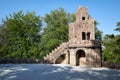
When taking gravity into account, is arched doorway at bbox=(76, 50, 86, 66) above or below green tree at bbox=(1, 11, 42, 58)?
below

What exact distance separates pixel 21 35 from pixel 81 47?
2088cm

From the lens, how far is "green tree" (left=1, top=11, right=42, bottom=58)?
1887 inches

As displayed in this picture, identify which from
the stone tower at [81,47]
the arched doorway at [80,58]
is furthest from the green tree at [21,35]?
the arched doorway at [80,58]

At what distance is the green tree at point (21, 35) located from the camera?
47922mm

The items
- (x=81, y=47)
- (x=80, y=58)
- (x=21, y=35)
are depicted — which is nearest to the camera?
(x=81, y=47)

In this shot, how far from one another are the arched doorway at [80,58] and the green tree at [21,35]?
52.4 ft

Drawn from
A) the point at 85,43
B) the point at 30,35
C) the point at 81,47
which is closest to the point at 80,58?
the point at 81,47

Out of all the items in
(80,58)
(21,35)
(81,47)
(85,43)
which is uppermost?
(21,35)

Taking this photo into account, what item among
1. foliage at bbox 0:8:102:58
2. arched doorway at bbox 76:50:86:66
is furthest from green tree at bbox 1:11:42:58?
arched doorway at bbox 76:50:86:66

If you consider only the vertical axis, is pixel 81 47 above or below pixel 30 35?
below

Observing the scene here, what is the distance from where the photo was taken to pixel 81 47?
32.0 m

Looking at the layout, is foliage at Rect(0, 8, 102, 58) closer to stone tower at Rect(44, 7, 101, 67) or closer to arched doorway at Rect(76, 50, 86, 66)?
stone tower at Rect(44, 7, 101, 67)

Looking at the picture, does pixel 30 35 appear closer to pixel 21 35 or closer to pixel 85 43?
pixel 21 35

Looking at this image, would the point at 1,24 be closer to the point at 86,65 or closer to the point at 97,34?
the point at 97,34
